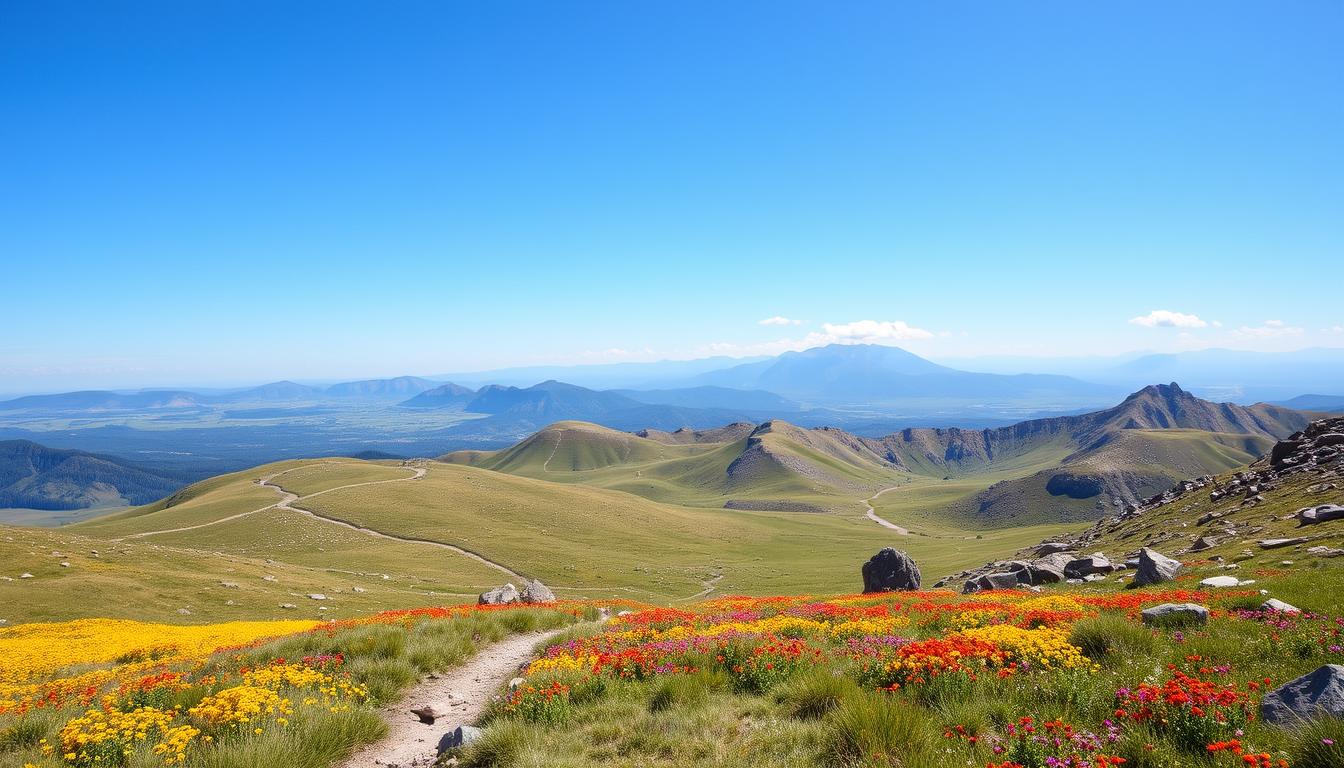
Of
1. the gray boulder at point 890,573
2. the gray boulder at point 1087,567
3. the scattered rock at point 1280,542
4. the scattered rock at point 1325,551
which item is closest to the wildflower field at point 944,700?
the scattered rock at point 1325,551

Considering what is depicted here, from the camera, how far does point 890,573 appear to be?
46500 mm

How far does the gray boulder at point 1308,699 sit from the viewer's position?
6.62 meters

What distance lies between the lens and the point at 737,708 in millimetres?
9680

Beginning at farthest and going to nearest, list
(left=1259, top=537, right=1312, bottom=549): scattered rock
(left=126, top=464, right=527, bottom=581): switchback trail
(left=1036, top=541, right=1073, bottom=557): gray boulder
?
1. (left=126, top=464, right=527, bottom=581): switchback trail
2. (left=1036, top=541, right=1073, bottom=557): gray boulder
3. (left=1259, top=537, right=1312, bottom=549): scattered rock

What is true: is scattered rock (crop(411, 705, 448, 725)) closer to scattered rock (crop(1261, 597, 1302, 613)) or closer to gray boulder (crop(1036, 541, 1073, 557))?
scattered rock (crop(1261, 597, 1302, 613))

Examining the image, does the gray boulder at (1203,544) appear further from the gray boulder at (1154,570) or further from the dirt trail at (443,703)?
the dirt trail at (443,703)

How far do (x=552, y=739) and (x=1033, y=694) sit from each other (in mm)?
7485

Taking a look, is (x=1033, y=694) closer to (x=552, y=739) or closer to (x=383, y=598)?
(x=552, y=739)

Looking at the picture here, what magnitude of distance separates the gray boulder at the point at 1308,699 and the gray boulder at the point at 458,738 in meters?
11.1

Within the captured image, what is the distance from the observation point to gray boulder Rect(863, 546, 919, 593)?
45.8 metres

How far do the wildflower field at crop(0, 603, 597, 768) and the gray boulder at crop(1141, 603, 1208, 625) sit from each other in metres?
17.1

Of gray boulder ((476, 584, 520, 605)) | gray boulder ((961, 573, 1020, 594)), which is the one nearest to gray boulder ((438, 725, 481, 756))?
gray boulder ((476, 584, 520, 605))

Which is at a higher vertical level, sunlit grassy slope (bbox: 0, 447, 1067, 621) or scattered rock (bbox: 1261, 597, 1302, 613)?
scattered rock (bbox: 1261, 597, 1302, 613)

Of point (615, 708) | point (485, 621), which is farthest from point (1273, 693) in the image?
point (485, 621)
